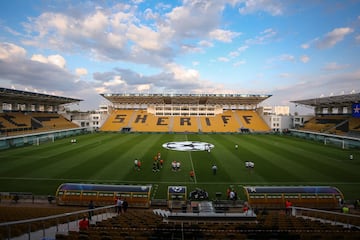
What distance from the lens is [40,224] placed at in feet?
29.2

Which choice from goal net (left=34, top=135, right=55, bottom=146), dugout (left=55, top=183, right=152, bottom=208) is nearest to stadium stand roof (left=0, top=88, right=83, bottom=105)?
goal net (left=34, top=135, right=55, bottom=146)

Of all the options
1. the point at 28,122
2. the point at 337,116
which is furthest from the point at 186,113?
the point at 28,122

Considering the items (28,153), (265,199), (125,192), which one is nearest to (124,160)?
(125,192)

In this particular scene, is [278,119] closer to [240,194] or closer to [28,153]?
[240,194]

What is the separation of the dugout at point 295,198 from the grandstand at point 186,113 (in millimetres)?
44470

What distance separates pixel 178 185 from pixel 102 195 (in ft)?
20.1

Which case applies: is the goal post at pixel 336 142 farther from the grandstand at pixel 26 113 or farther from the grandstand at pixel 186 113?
the grandstand at pixel 26 113

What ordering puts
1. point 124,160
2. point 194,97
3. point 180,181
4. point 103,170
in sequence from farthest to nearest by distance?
point 194,97 < point 124,160 < point 103,170 < point 180,181

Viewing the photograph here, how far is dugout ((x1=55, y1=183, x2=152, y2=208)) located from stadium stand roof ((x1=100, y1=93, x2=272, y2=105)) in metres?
52.5

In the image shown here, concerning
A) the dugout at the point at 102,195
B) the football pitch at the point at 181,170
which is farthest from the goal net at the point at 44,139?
the dugout at the point at 102,195

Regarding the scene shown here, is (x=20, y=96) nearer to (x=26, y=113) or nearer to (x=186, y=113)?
(x=26, y=113)

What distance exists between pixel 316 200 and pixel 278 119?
5194cm

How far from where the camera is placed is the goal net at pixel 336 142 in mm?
37375

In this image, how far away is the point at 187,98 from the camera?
68.5 m
